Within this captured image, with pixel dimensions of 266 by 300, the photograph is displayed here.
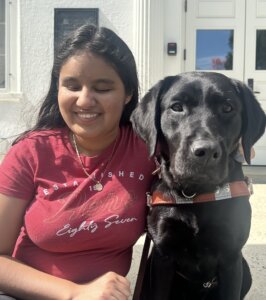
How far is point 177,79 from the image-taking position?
204cm

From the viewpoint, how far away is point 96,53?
71.8 inches

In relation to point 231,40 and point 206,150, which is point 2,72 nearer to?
point 231,40

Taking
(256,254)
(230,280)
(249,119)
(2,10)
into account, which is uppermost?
(2,10)

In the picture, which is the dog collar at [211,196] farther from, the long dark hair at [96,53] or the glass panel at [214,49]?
the glass panel at [214,49]

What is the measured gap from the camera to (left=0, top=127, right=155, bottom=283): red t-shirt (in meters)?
1.77

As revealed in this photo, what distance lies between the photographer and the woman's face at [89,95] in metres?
1.81

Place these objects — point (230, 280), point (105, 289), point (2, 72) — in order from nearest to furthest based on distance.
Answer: point (105, 289)
point (230, 280)
point (2, 72)

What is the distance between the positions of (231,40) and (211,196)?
412cm

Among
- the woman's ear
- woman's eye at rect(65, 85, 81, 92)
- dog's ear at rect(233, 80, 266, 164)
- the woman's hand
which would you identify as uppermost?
woman's eye at rect(65, 85, 81, 92)

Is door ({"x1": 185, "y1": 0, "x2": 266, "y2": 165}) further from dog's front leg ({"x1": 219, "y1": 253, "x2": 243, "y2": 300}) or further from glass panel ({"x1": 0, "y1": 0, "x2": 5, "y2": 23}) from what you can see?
dog's front leg ({"x1": 219, "y1": 253, "x2": 243, "y2": 300})

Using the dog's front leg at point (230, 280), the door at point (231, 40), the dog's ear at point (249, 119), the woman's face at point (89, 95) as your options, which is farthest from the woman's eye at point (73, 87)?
the door at point (231, 40)

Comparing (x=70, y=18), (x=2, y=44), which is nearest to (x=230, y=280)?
(x=70, y=18)

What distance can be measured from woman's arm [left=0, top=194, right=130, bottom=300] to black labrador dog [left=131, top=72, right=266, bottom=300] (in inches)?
13.0

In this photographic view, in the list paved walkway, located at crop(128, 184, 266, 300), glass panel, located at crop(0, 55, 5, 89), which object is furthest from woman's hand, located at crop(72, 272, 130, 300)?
glass panel, located at crop(0, 55, 5, 89)
